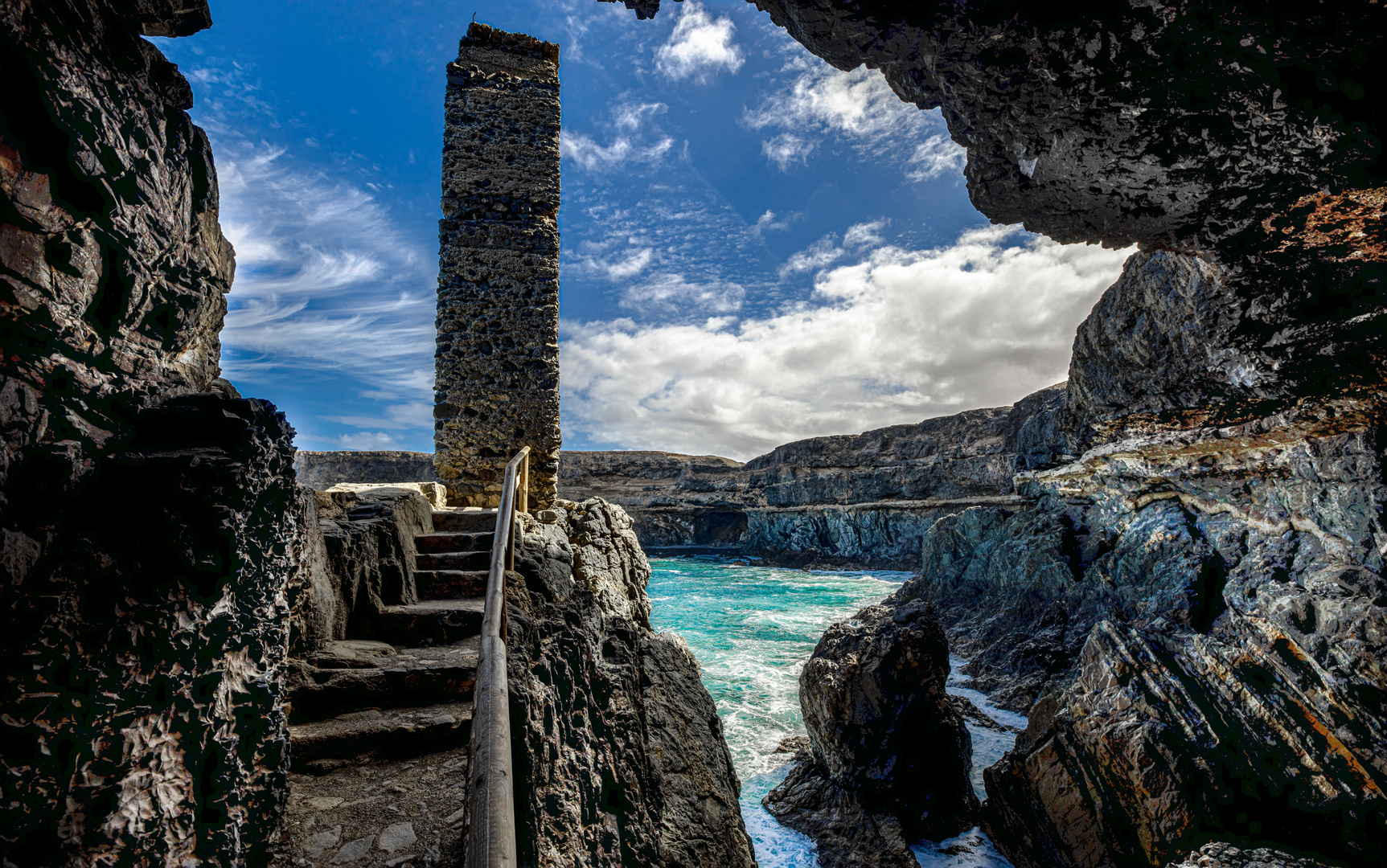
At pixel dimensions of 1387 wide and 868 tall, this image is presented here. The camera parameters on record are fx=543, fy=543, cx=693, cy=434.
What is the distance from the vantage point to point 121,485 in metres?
1.36

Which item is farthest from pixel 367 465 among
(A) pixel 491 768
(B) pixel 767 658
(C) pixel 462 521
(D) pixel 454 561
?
(A) pixel 491 768

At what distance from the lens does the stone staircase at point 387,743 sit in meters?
1.75

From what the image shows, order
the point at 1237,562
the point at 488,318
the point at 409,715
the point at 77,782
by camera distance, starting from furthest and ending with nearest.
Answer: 1. the point at 488,318
2. the point at 1237,562
3. the point at 409,715
4. the point at 77,782

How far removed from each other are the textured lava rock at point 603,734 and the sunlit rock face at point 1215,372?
9.14 feet

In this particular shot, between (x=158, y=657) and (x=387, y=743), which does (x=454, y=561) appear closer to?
(x=387, y=743)

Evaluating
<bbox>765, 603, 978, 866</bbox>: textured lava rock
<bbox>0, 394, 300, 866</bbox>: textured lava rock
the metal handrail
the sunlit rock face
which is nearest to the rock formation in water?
<bbox>0, 394, 300, 866</bbox>: textured lava rock

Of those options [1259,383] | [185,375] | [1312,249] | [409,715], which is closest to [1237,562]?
[1259,383]

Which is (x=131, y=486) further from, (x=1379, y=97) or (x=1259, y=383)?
(x=1259, y=383)

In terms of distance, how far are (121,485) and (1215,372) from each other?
6.36 m

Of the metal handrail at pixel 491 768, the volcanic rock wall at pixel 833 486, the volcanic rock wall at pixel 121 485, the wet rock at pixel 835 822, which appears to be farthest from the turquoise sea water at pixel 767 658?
the volcanic rock wall at pixel 121 485

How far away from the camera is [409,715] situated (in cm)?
236

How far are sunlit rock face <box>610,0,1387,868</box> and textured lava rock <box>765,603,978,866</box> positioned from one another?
288 mm

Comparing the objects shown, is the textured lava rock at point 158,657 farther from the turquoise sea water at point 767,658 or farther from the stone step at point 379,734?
the turquoise sea water at point 767,658

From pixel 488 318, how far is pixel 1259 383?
23.0ft
